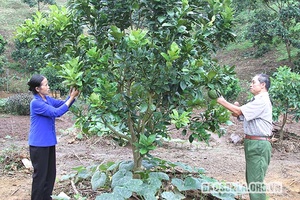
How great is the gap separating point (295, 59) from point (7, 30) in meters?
18.1

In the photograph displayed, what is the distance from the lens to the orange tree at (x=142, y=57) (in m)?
3.17

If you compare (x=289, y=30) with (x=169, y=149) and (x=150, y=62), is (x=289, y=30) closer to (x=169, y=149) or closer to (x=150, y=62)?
(x=169, y=149)

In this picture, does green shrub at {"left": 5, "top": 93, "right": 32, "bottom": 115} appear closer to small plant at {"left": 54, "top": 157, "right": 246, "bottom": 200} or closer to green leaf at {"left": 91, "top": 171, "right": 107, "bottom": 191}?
small plant at {"left": 54, "top": 157, "right": 246, "bottom": 200}

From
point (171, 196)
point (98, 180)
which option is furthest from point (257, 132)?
point (98, 180)

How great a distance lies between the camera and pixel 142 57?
126 inches

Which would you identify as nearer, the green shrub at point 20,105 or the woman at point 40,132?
the woman at point 40,132

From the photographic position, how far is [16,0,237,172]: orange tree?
3.17 meters

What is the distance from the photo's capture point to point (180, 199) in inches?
147

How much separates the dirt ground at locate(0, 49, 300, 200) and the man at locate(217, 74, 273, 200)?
3.54 ft

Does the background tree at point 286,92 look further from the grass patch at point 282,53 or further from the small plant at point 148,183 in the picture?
the grass patch at point 282,53

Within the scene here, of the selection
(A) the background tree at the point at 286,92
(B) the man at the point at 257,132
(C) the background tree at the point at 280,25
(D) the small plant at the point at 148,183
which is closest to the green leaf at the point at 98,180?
(D) the small plant at the point at 148,183

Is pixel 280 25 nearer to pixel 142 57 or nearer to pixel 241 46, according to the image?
pixel 241 46

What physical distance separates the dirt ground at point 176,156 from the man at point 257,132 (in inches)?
42.5

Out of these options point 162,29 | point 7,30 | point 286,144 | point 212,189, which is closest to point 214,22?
point 162,29
